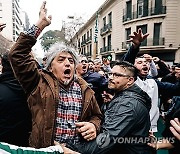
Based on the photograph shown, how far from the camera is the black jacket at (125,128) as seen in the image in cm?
166

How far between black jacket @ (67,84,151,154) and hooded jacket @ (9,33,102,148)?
251 mm

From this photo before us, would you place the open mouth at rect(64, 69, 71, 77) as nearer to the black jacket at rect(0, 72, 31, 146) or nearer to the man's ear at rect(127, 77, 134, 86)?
the black jacket at rect(0, 72, 31, 146)

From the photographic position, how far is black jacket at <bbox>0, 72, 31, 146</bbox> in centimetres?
190

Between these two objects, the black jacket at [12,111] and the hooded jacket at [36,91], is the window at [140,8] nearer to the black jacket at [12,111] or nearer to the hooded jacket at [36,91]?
the black jacket at [12,111]

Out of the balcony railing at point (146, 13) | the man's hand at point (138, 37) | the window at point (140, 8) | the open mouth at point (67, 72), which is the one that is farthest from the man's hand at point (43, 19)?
the window at point (140, 8)

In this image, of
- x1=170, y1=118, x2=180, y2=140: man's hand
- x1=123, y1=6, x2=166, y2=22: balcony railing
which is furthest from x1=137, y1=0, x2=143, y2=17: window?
x1=170, y1=118, x2=180, y2=140: man's hand

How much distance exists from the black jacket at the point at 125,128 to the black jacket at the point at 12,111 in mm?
→ 577

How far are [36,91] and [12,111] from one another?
420mm

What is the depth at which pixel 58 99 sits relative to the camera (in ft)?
5.72

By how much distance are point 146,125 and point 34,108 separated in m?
0.99

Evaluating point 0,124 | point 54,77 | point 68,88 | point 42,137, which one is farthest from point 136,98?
point 0,124

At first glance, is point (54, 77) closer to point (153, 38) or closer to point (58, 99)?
point (58, 99)

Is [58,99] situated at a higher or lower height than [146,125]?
higher

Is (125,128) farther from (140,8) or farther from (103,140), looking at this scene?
(140,8)
